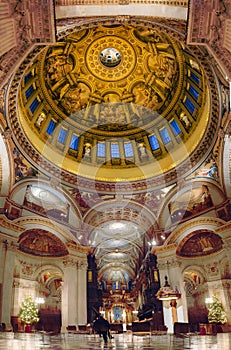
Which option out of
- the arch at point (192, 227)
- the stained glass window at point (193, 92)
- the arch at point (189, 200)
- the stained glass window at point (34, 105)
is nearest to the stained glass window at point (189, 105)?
the stained glass window at point (193, 92)

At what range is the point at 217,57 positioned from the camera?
8.66 m

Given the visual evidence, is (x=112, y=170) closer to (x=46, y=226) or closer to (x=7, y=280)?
(x=46, y=226)

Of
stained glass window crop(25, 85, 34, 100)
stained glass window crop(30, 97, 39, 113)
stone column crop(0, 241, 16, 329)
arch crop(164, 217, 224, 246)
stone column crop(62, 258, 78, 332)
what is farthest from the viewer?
stained glass window crop(30, 97, 39, 113)

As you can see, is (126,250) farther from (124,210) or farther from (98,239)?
(124,210)

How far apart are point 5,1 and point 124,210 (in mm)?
17575

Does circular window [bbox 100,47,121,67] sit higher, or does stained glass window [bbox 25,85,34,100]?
circular window [bbox 100,47,121,67]

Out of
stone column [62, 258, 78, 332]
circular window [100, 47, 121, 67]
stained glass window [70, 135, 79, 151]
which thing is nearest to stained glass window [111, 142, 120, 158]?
stained glass window [70, 135, 79, 151]

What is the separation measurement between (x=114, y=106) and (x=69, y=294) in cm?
1358

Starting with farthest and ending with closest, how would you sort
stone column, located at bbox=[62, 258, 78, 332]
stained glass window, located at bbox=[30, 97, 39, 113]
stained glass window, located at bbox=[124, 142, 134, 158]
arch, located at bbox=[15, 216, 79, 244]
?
1. stained glass window, located at bbox=[124, 142, 134, 158]
2. stained glass window, located at bbox=[30, 97, 39, 113]
3. stone column, located at bbox=[62, 258, 78, 332]
4. arch, located at bbox=[15, 216, 79, 244]

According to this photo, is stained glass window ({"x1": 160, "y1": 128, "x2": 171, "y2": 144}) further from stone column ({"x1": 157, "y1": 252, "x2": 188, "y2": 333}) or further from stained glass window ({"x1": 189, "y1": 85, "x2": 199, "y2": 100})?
stone column ({"x1": 157, "y1": 252, "x2": 188, "y2": 333})

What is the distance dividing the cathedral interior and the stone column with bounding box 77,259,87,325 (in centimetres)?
7

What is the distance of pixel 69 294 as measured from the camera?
19.5 meters

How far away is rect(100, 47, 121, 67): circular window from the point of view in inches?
797

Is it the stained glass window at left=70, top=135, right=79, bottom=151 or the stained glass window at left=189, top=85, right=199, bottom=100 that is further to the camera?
the stained glass window at left=70, top=135, right=79, bottom=151
